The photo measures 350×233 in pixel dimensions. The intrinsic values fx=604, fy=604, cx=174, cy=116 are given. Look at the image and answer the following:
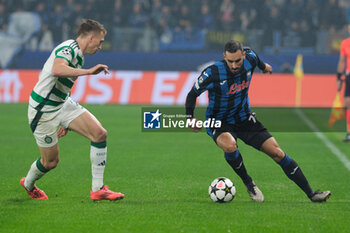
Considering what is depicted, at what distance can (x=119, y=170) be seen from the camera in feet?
28.8

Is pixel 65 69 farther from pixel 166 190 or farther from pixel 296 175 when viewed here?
pixel 296 175

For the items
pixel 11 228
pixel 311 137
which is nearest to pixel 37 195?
pixel 11 228

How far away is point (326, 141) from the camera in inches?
496

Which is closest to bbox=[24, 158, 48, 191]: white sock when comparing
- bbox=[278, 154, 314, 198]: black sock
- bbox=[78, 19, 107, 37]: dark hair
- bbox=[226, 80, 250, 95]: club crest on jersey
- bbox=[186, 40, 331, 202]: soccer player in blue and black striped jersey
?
bbox=[78, 19, 107, 37]: dark hair

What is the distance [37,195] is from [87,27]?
6.36 ft

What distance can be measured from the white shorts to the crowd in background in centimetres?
1752

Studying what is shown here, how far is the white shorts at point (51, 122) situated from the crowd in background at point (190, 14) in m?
17.5

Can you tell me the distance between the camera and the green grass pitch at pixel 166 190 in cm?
538

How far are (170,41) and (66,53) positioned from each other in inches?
686

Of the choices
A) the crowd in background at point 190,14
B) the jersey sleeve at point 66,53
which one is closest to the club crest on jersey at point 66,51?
the jersey sleeve at point 66,53

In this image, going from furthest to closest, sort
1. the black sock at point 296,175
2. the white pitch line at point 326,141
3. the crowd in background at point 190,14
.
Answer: the crowd in background at point 190,14, the white pitch line at point 326,141, the black sock at point 296,175

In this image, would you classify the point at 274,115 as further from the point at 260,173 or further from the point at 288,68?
the point at 260,173

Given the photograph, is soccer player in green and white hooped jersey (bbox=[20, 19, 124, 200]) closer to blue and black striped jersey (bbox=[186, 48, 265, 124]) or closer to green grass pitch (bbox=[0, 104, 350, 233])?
green grass pitch (bbox=[0, 104, 350, 233])

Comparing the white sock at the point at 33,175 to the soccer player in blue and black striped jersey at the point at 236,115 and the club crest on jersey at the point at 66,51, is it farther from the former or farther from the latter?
the soccer player in blue and black striped jersey at the point at 236,115
